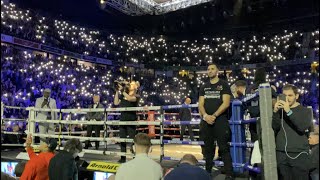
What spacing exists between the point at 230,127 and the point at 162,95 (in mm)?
22289

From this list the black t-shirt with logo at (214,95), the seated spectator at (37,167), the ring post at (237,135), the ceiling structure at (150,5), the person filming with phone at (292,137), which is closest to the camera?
the person filming with phone at (292,137)

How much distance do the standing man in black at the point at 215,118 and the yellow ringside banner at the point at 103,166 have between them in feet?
5.57

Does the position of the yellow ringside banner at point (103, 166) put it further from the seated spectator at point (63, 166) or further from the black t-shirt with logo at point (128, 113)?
the black t-shirt with logo at point (128, 113)

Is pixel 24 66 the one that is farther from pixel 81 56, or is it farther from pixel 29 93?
pixel 81 56

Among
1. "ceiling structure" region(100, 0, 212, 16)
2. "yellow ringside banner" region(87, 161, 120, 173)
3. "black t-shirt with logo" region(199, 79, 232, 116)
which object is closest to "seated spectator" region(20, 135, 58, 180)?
"yellow ringside banner" region(87, 161, 120, 173)

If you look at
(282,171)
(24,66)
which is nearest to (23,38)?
(24,66)

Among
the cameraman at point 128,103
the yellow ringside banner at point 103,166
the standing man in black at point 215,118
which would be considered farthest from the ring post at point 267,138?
the cameraman at point 128,103

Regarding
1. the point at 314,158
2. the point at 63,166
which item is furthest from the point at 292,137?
the point at 63,166

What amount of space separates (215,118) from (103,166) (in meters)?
2.31

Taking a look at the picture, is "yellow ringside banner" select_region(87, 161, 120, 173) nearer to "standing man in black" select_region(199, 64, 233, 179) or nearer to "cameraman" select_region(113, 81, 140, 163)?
"cameraman" select_region(113, 81, 140, 163)

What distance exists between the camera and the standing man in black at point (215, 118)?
182 inches

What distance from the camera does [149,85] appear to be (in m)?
27.6

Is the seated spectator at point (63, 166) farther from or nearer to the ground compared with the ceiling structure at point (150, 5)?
nearer to the ground

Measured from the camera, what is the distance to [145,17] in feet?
89.6
